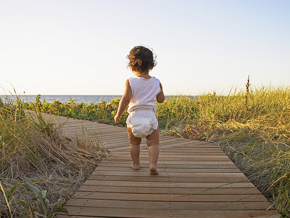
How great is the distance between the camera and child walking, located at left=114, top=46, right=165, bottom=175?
229 centimetres

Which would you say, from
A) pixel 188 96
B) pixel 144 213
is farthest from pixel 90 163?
pixel 188 96

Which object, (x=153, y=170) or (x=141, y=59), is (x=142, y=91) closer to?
(x=141, y=59)

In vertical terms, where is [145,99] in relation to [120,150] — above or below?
above

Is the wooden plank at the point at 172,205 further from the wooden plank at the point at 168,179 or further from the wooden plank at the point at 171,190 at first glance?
the wooden plank at the point at 168,179

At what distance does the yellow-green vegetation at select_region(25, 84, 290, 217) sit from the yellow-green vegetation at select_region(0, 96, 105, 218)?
834 millimetres

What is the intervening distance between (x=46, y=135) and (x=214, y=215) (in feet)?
6.25

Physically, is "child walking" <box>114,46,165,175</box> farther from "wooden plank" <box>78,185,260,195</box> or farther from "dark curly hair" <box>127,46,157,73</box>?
"wooden plank" <box>78,185,260,195</box>

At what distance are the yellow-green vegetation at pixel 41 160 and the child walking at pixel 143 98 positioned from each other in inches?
28.7

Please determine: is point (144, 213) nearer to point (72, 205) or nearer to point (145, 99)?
point (72, 205)

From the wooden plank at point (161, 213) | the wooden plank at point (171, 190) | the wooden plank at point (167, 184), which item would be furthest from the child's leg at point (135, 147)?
the wooden plank at point (161, 213)

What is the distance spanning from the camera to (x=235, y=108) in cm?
492

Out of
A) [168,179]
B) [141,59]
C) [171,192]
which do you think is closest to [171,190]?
[171,192]

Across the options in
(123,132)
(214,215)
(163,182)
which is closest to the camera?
(214,215)

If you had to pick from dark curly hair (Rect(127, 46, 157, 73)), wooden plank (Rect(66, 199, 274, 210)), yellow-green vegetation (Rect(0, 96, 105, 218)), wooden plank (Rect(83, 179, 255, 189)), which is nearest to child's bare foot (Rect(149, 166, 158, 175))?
wooden plank (Rect(83, 179, 255, 189))
